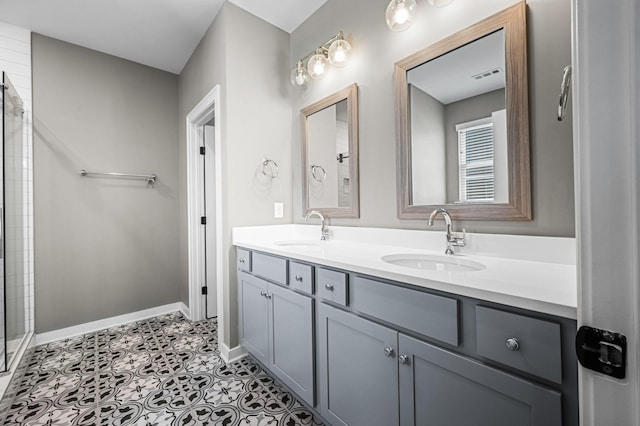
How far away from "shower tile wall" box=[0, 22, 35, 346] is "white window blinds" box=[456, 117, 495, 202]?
10.4 ft

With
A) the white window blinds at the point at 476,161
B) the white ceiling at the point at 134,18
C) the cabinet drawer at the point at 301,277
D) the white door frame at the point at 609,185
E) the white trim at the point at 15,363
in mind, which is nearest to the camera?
the white door frame at the point at 609,185

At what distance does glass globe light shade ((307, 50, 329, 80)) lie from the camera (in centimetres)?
201

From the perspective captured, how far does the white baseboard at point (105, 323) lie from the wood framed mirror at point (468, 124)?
2.67 m

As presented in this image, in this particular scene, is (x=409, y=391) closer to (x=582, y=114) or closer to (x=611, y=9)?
(x=582, y=114)

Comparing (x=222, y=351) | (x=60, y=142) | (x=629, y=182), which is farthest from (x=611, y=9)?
(x=60, y=142)

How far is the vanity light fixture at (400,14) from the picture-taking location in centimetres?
146

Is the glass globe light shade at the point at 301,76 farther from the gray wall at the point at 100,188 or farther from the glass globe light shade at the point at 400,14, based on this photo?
the gray wall at the point at 100,188

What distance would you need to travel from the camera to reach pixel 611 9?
16.6 inches

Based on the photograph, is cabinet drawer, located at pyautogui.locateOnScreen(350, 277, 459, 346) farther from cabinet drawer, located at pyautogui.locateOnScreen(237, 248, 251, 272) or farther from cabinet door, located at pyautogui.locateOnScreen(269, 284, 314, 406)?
cabinet drawer, located at pyautogui.locateOnScreen(237, 248, 251, 272)

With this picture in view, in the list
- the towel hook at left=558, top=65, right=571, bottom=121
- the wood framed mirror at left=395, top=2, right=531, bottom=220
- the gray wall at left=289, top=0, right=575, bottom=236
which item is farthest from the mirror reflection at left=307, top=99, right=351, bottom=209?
the towel hook at left=558, top=65, right=571, bottom=121

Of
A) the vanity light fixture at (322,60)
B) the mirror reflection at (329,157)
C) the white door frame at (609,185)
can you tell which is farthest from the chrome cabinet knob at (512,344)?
the vanity light fixture at (322,60)

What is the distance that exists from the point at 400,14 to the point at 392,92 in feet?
1.24

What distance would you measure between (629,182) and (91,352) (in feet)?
10.1

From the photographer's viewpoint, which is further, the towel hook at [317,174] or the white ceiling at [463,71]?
the towel hook at [317,174]
